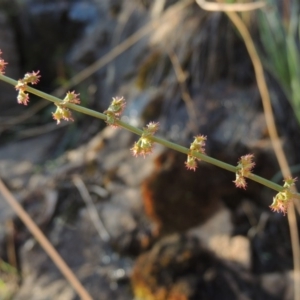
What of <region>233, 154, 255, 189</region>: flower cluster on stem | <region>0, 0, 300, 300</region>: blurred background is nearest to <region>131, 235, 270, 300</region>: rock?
<region>0, 0, 300, 300</region>: blurred background

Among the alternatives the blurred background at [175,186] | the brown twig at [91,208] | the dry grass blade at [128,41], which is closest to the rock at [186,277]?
the blurred background at [175,186]

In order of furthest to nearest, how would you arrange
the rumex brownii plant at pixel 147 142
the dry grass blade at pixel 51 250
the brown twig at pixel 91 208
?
1. the brown twig at pixel 91 208
2. the dry grass blade at pixel 51 250
3. the rumex brownii plant at pixel 147 142

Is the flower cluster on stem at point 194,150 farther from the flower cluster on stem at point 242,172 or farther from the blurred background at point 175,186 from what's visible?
the blurred background at point 175,186

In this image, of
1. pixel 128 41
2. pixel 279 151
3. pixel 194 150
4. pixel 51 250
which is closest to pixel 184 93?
pixel 128 41

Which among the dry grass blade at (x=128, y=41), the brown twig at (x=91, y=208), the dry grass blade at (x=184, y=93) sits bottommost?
the brown twig at (x=91, y=208)

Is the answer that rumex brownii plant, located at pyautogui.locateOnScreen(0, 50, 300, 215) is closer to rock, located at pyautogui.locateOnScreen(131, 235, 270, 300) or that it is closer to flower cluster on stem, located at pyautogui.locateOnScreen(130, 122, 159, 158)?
flower cluster on stem, located at pyautogui.locateOnScreen(130, 122, 159, 158)

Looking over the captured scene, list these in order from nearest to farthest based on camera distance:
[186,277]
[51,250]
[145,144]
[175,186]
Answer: [145,144] → [51,250] → [186,277] → [175,186]

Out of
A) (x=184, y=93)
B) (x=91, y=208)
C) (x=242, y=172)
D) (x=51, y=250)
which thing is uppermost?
(x=184, y=93)

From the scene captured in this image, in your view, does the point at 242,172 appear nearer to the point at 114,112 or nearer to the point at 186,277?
the point at 114,112

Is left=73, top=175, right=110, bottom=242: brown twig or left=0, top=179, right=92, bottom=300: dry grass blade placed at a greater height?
left=73, top=175, right=110, bottom=242: brown twig
